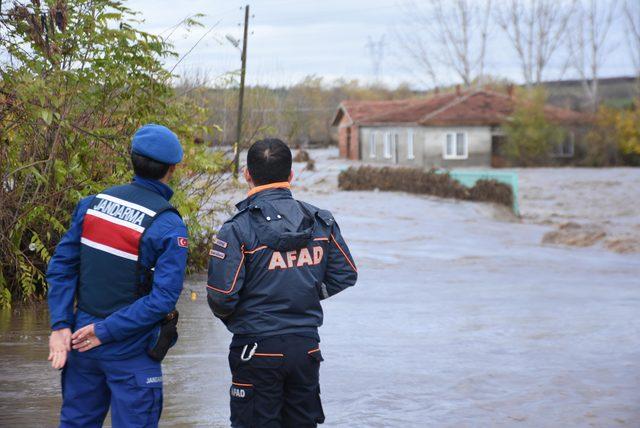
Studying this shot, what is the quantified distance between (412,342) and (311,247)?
5812 millimetres

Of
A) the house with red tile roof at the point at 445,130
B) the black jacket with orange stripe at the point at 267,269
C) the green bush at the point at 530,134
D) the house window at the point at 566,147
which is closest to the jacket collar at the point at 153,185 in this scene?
the black jacket with orange stripe at the point at 267,269

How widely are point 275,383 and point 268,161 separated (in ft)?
3.15

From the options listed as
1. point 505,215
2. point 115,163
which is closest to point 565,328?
point 115,163

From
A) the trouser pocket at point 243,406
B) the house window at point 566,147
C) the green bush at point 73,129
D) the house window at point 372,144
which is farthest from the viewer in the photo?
the house window at point 372,144

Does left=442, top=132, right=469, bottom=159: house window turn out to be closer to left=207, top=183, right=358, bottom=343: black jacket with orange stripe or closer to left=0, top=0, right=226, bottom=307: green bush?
left=0, top=0, right=226, bottom=307: green bush

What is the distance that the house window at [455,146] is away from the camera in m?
57.2

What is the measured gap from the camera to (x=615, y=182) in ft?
162

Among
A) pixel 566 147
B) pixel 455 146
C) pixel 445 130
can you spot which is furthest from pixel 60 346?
pixel 566 147

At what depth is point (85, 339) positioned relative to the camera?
3.93 metres

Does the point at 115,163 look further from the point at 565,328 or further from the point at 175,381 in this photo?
the point at 565,328

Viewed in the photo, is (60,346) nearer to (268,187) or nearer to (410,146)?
(268,187)

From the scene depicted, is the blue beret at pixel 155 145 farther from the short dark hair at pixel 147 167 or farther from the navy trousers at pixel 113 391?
the navy trousers at pixel 113 391

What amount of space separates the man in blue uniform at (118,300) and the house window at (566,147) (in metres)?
56.9

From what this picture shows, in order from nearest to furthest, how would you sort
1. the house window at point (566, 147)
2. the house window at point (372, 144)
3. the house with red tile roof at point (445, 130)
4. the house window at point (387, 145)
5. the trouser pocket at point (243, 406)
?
1. the trouser pocket at point (243, 406)
2. the house with red tile roof at point (445, 130)
3. the house window at point (566, 147)
4. the house window at point (387, 145)
5. the house window at point (372, 144)
